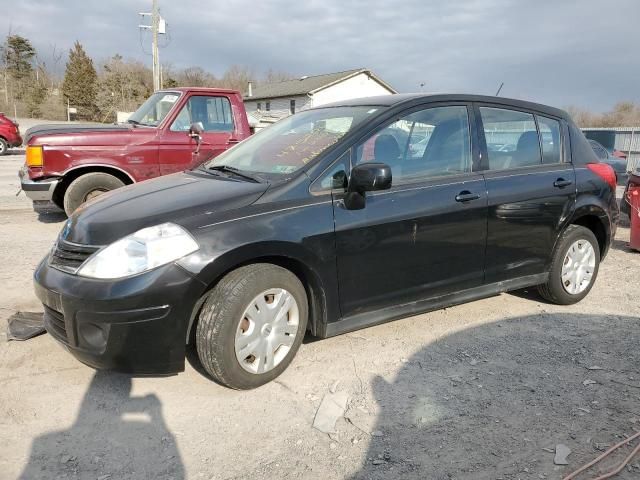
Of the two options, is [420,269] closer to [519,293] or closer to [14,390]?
[519,293]

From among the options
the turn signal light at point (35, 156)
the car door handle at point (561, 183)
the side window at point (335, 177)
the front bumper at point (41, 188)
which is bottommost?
the front bumper at point (41, 188)

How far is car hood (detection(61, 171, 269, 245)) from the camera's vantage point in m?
2.81

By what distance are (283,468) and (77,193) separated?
5.48 meters

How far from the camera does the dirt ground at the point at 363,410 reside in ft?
7.91

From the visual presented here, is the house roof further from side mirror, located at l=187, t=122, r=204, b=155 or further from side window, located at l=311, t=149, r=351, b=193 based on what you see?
side window, located at l=311, t=149, r=351, b=193

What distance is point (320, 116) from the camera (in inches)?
156

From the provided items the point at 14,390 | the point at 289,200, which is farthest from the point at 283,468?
the point at 14,390

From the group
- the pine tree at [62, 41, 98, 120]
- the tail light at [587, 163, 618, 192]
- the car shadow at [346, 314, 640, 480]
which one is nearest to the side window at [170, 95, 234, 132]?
the tail light at [587, 163, 618, 192]

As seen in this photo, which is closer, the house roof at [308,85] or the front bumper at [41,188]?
the front bumper at [41,188]

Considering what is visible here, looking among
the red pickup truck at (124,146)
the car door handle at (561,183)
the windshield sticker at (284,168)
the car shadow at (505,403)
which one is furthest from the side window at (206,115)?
the car shadow at (505,403)

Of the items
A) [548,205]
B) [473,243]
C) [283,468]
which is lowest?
[283,468]

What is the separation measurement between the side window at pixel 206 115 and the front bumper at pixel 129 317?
4.76 meters

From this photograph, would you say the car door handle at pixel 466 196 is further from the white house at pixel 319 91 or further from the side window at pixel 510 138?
the white house at pixel 319 91

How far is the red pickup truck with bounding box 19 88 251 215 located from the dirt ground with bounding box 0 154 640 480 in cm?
298
